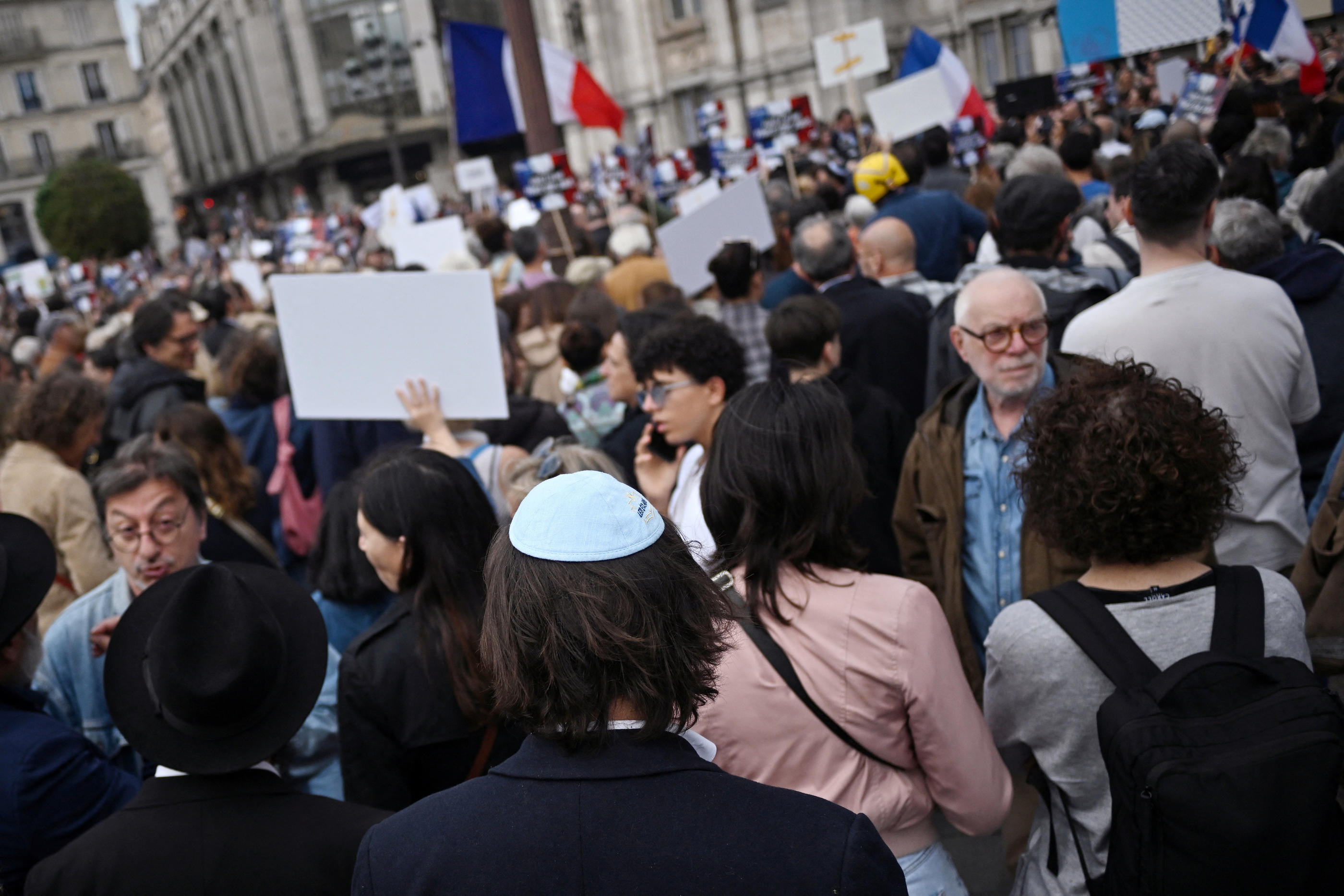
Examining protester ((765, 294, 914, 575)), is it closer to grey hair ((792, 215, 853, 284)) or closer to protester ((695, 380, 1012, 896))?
grey hair ((792, 215, 853, 284))

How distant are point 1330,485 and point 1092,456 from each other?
37.2 inches

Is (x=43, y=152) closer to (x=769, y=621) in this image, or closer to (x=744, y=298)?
(x=744, y=298)

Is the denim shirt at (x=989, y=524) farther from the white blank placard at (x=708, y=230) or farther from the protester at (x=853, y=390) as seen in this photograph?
the white blank placard at (x=708, y=230)

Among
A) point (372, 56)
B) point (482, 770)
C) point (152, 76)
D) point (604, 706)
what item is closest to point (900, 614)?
point (604, 706)

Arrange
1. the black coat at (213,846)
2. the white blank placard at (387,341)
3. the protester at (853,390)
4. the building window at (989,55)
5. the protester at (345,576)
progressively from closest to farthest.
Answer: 1. the black coat at (213,846)
2. the protester at (345,576)
3. the protester at (853,390)
4. the white blank placard at (387,341)
5. the building window at (989,55)

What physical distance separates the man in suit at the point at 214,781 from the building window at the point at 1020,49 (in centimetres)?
2803

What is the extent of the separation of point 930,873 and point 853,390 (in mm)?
1973

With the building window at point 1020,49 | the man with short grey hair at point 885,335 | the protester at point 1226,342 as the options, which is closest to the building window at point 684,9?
the building window at point 1020,49

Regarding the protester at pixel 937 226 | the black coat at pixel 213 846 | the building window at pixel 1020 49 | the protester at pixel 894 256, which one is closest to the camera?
the black coat at pixel 213 846

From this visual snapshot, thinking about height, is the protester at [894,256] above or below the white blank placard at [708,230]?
below

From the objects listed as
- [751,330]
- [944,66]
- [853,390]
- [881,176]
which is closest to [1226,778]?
[853,390]

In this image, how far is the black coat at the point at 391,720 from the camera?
2510mm

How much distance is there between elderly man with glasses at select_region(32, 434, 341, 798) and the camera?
2801 mm

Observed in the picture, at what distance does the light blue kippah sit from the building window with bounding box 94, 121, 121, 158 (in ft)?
275
